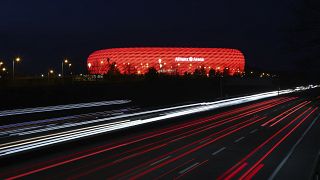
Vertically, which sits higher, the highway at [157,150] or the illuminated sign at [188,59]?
the illuminated sign at [188,59]

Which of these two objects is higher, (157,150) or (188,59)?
(188,59)

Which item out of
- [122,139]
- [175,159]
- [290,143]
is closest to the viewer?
[175,159]

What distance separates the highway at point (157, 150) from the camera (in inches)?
639

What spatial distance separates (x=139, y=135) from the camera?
2809 centimetres

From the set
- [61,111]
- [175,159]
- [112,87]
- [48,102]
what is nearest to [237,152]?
[175,159]

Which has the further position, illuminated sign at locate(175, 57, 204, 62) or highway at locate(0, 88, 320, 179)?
illuminated sign at locate(175, 57, 204, 62)

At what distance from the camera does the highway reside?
53.2ft

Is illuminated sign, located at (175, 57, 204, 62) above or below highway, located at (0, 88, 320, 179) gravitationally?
above

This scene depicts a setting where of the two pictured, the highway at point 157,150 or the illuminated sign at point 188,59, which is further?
the illuminated sign at point 188,59

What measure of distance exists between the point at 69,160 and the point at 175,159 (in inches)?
176

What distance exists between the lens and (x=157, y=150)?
21547 mm

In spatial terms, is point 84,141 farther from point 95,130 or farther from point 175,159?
point 175,159

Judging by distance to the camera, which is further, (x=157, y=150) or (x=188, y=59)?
(x=188, y=59)

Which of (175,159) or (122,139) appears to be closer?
(175,159)
